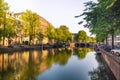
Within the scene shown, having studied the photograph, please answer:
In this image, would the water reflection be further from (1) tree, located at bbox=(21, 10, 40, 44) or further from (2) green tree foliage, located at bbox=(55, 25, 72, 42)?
(2) green tree foliage, located at bbox=(55, 25, 72, 42)

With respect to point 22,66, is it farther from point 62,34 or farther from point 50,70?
point 62,34

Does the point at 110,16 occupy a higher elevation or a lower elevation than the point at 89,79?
higher

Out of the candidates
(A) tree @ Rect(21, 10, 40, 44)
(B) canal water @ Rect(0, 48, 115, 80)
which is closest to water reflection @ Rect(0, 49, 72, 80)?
(B) canal water @ Rect(0, 48, 115, 80)

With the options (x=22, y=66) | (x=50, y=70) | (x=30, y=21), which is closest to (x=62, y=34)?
(x=30, y=21)

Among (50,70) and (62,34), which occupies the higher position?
(62,34)

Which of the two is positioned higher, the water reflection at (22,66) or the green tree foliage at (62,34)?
the green tree foliage at (62,34)

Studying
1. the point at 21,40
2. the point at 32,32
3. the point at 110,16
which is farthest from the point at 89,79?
the point at 21,40

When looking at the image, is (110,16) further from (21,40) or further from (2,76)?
(21,40)

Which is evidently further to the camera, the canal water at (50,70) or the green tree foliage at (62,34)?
the green tree foliage at (62,34)

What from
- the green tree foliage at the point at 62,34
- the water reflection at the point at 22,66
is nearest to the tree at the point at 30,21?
the water reflection at the point at 22,66

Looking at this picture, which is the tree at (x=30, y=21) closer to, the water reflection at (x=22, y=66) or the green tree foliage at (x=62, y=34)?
the water reflection at (x=22, y=66)

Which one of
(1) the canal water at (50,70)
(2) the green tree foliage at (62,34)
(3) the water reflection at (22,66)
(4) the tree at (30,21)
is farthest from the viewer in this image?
(2) the green tree foliage at (62,34)

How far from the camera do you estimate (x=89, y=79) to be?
3259cm

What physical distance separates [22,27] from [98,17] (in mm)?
79843
